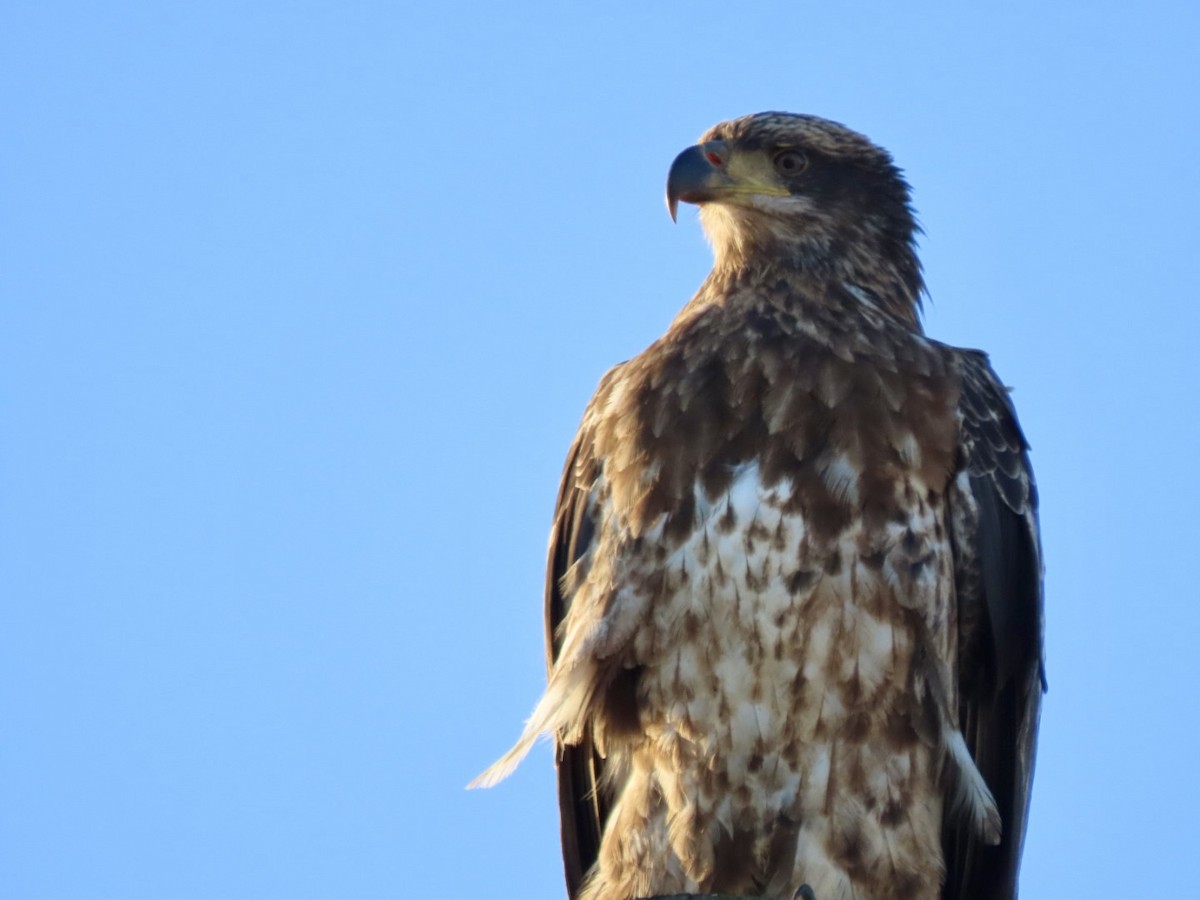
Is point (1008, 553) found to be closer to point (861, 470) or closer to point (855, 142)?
point (861, 470)

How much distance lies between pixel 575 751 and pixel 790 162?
2.53 m

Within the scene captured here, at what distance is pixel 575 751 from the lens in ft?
22.7

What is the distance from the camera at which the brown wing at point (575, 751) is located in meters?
6.89

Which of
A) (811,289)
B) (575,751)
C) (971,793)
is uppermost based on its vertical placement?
(811,289)

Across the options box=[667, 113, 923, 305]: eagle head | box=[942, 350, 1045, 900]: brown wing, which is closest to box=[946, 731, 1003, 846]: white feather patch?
box=[942, 350, 1045, 900]: brown wing

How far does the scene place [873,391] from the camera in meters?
6.62

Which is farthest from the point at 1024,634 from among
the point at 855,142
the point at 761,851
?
the point at 855,142

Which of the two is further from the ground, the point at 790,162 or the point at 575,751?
the point at 790,162

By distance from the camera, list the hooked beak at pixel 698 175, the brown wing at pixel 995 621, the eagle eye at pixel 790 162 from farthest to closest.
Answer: the eagle eye at pixel 790 162
the hooked beak at pixel 698 175
the brown wing at pixel 995 621

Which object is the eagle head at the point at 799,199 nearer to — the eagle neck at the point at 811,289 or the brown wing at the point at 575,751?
the eagle neck at the point at 811,289

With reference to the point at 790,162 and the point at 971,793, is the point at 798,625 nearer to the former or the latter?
the point at 971,793

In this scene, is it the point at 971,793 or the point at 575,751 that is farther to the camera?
the point at 575,751

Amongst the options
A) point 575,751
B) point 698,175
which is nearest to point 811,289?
point 698,175

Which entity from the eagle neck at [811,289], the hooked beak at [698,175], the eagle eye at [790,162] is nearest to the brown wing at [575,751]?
the eagle neck at [811,289]
